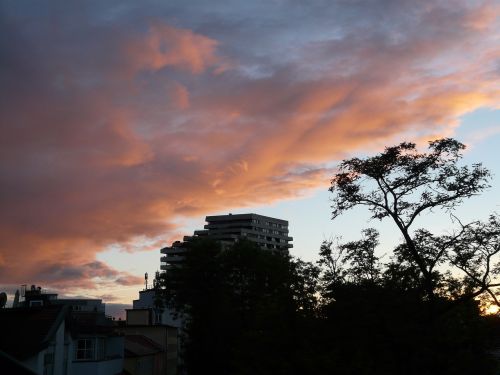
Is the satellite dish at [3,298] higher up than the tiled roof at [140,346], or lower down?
higher up

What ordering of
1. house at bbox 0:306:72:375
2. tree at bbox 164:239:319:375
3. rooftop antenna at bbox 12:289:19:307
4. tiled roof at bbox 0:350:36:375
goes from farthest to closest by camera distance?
rooftop antenna at bbox 12:289:19:307 < tree at bbox 164:239:319:375 < house at bbox 0:306:72:375 < tiled roof at bbox 0:350:36:375

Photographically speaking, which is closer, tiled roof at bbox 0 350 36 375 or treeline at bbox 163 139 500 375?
tiled roof at bbox 0 350 36 375

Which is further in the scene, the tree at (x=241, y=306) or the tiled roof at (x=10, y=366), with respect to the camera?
the tree at (x=241, y=306)

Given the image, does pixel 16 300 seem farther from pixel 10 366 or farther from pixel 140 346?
pixel 10 366

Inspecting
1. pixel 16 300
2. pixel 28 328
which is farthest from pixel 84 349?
pixel 16 300

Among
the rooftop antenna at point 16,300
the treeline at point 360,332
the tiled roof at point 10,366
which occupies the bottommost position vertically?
the tiled roof at point 10,366

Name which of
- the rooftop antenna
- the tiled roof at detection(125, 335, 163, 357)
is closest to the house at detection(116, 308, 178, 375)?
the tiled roof at detection(125, 335, 163, 357)

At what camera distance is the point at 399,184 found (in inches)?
1218

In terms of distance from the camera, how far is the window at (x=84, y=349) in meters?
40.0

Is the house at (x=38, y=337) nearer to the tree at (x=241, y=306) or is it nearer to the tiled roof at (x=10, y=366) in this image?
the tree at (x=241, y=306)

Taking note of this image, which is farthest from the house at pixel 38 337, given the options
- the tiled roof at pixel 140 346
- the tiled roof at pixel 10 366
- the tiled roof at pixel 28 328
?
the tiled roof at pixel 10 366

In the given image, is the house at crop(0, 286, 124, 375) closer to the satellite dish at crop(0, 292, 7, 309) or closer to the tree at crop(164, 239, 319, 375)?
the satellite dish at crop(0, 292, 7, 309)

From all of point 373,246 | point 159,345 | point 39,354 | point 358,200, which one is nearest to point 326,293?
point 373,246

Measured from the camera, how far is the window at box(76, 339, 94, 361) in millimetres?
40003
